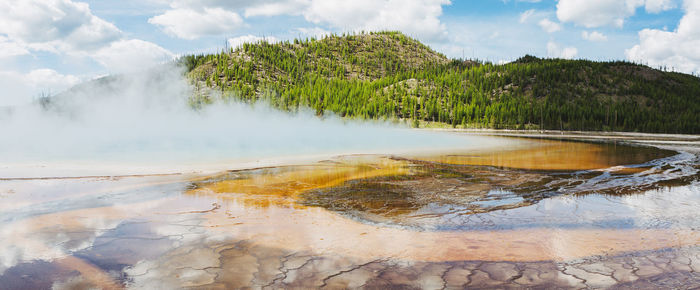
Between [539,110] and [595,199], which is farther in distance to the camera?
[539,110]

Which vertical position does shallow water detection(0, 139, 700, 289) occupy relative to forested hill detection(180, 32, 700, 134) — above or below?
below

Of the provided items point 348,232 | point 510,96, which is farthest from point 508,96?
point 348,232

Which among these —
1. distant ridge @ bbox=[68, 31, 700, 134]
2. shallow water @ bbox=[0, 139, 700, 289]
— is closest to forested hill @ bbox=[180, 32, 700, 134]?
distant ridge @ bbox=[68, 31, 700, 134]

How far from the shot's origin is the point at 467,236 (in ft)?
27.9

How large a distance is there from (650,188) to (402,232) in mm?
11070

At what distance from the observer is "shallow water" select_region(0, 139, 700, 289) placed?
6.30 m

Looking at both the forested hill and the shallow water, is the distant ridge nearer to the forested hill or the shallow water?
the forested hill

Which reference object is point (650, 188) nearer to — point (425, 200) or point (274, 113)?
point (425, 200)

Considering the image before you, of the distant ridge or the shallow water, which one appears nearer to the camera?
the shallow water

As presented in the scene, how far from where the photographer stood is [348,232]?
890cm

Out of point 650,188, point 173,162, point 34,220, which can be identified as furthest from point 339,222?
point 173,162

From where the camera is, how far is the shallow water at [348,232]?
20.7 ft

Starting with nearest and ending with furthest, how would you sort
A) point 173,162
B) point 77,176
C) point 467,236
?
point 467,236 → point 77,176 → point 173,162

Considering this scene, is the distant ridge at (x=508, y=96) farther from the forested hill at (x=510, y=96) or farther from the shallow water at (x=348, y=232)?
the shallow water at (x=348, y=232)
